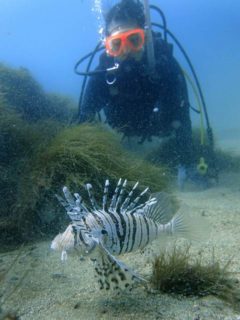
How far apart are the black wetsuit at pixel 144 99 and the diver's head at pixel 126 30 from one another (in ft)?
0.86

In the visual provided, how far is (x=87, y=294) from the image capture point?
2.97m

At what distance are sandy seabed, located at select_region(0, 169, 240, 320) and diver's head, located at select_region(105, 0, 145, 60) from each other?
3.54 m

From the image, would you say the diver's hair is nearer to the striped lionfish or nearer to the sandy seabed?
the sandy seabed

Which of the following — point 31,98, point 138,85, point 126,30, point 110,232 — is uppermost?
point 126,30

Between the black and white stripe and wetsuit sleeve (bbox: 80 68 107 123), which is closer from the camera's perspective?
the black and white stripe

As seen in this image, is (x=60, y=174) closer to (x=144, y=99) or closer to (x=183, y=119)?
(x=144, y=99)

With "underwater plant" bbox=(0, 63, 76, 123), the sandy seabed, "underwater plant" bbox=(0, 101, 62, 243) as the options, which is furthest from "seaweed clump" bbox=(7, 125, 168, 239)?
"underwater plant" bbox=(0, 63, 76, 123)

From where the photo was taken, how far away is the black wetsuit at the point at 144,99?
22.5ft

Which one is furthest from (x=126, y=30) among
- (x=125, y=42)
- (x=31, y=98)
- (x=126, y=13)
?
(x=31, y=98)

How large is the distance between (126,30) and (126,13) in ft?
1.49

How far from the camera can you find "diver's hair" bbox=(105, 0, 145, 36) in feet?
22.6

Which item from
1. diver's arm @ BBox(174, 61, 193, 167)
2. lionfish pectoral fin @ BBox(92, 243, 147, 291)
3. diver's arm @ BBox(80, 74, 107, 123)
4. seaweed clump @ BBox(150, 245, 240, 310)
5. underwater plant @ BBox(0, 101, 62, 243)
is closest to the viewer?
lionfish pectoral fin @ BBox(92, 243, 147, 291)

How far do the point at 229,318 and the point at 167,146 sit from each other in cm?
649

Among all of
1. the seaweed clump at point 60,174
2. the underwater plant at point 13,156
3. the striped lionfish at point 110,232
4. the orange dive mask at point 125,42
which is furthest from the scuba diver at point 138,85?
the striped lionfish at point 110,232
